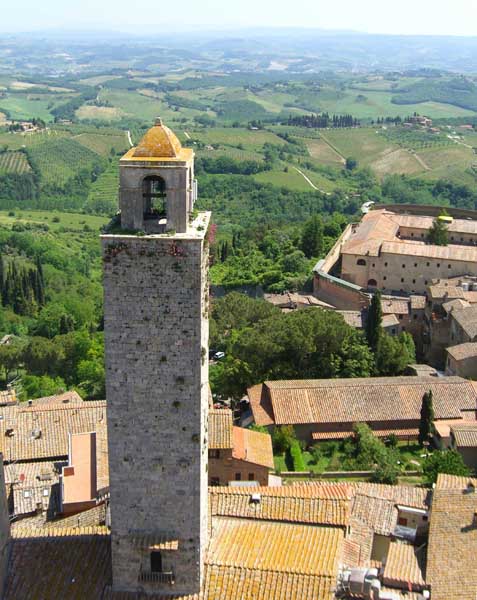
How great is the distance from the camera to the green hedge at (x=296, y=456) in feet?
99.7

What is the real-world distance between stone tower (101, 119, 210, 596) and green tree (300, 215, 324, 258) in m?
47.3

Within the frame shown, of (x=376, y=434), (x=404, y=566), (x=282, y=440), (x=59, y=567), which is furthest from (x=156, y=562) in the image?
(x=376, y=434)

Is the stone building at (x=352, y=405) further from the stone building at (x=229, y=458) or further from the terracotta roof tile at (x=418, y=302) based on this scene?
the terracotta roof tile at (x=418, y=302)

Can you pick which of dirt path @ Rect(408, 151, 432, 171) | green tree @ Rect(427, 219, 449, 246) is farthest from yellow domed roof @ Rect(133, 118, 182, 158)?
dirt path @ Rect(408, 151, 432, 171)

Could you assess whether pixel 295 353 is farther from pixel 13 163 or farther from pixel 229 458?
pixel 13 163

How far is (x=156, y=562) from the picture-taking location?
56.9 ft

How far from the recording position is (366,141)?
16212cm

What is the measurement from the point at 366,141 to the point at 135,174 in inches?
6053

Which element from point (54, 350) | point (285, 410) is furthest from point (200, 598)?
point (54, 350)

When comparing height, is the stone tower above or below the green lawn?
above

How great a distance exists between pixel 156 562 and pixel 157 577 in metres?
0.35

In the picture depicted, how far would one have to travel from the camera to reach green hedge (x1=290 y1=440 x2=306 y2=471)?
30.4m

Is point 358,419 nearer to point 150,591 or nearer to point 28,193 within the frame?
point 150,591

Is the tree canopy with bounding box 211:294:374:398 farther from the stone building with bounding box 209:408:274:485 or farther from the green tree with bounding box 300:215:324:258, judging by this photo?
the green tree with bounding box 300:215:324:258
